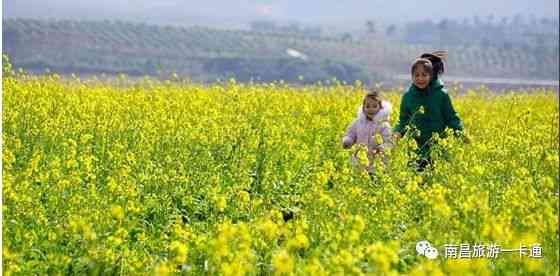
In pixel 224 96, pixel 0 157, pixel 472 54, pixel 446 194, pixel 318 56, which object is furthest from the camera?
pixel 318 56

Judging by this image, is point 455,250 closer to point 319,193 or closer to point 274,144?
point 319,193

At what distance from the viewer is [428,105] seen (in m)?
6.61

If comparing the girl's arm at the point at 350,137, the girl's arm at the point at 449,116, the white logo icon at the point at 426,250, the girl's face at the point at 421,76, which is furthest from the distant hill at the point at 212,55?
the white logo icon at the point at 426,250

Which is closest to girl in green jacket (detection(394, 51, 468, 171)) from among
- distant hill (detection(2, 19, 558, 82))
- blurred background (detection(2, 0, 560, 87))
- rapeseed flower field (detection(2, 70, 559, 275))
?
rapeseed flower field (detection(2, 70, 559, 275))

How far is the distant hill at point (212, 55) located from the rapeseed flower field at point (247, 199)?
3608 cm

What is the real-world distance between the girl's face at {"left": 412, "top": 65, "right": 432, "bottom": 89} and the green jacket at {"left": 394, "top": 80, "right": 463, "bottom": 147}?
12 centimetres

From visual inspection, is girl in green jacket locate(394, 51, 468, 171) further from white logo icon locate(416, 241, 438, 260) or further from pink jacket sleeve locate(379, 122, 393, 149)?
white logo icon locate(416, 241, 438, 260)

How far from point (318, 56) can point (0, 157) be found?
5945 centimetres

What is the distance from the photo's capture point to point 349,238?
3.64 m

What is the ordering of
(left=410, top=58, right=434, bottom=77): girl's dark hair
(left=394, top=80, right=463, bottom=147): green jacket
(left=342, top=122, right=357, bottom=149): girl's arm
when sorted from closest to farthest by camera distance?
(left=410, top=58, right=434, bottom=77): girl's dark hair
(left=394, top=80, right=463, bottom=147): green jacket
(left=342, top=122, right=357, bottom=149): girl's arm

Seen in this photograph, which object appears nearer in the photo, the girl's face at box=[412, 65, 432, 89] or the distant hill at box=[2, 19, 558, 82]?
the girl's face at box=[412, 65, 432, 89]

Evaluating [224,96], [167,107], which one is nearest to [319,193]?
[167,107]

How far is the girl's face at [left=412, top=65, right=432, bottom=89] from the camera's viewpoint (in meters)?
6.36

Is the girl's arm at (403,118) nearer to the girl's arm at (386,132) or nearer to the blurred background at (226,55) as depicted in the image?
the girl's arm at (386,132)
